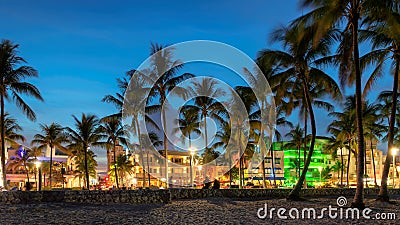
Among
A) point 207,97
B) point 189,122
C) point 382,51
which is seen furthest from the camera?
point 189,122

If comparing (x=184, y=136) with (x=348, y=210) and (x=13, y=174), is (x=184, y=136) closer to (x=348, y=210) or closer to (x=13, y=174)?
(x=348, y=210)

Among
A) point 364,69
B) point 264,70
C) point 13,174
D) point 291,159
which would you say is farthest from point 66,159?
point 364,69

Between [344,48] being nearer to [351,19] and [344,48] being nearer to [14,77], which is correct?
[351,19]

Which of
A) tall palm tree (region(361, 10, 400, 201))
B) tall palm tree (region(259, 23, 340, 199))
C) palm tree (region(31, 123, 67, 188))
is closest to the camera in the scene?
tall palm tree (region(361, 10, 400, 201))

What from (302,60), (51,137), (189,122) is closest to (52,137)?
(51,137)

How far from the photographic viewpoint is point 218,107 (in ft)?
121

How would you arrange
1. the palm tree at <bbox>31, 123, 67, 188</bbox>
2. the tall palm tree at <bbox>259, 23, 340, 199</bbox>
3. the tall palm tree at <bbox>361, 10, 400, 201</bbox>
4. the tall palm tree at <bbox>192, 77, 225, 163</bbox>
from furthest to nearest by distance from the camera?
the palm tree at <bbox>31, 123, 67, 188</bbox> → the tall palm tree at <bbox>192, 77, 225, 163</bbox> → the tall palm tree at <bbox>259, 23, 340, 199</bbox> → the tall palm tree at <bbox>361, 10, 400, 201</bbox>

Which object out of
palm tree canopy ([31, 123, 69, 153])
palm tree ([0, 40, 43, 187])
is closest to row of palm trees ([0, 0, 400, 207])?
palm tree ([0, 40, 43, 187])

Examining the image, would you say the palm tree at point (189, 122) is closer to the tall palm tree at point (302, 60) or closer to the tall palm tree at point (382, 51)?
the tall palm tree at point (302, 60)

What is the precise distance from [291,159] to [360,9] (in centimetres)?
8968

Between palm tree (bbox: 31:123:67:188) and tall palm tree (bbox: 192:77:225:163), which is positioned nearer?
tall palm tree (bbox: 192:77:225:163)

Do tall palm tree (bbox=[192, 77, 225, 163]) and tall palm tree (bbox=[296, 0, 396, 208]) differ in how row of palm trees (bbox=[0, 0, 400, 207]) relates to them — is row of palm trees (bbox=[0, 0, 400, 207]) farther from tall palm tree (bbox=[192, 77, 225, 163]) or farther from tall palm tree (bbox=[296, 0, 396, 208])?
tall palm tree (bbox=[192, 77, 225, 163])

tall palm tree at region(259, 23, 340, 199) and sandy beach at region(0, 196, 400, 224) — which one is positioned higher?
tall palm tree at region(259, 23, 340, 199)

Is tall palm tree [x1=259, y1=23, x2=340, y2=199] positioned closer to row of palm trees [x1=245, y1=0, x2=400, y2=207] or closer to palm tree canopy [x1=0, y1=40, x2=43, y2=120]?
row of palm trees [x1=245, y1=0, x2=400, y2=207]
